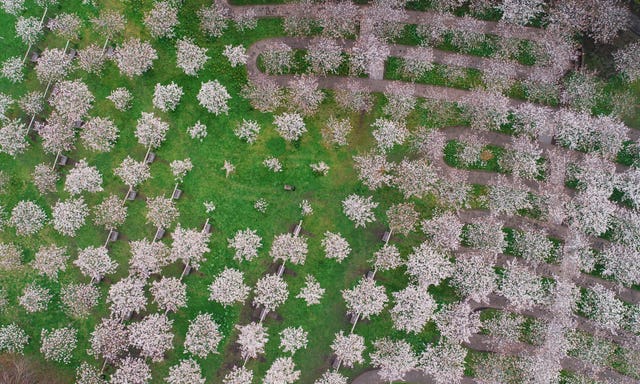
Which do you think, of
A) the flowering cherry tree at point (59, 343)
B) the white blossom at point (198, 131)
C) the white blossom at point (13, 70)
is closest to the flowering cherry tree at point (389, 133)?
the white blossom at point (198, 131)

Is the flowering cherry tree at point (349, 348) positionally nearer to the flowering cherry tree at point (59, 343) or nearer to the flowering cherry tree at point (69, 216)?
the flowering cherry tree at point (59, 343)

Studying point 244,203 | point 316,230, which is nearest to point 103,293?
point 244,203

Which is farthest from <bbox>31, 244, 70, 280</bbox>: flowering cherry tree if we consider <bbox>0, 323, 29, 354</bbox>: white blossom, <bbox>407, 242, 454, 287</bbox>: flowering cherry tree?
<bbox>407, 242, 454, 287</bbox>: flowering cherry tree

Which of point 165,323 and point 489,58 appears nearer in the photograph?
point 165,323

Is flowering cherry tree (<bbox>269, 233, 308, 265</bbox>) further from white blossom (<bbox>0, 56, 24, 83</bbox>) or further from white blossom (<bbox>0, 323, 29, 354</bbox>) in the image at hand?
white blossom (<bbox>0, 56, 24, 83</bbox>)

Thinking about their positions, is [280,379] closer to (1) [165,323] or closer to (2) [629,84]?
(1) [165,323]

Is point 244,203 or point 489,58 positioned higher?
point 489,58

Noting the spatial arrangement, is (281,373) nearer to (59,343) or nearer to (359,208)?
(359,208)
